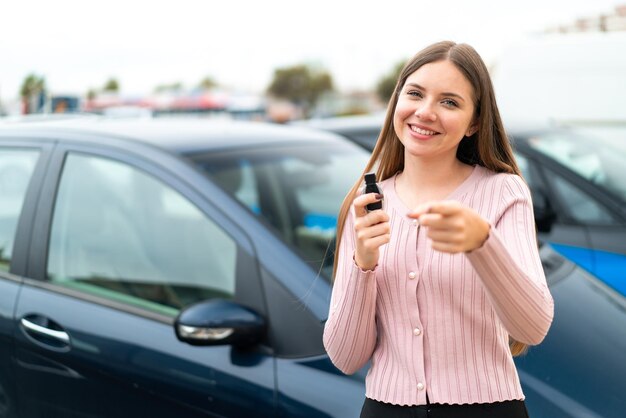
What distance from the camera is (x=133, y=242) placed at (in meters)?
2.67

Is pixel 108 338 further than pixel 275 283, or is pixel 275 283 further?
pixel 108 338

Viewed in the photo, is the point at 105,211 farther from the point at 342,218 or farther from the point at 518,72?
the point at 518,72

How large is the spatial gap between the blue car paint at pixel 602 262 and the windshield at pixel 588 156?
16.9 inches

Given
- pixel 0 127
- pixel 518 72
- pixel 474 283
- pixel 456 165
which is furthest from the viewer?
pixel 518 72

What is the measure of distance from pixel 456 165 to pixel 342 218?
272mm

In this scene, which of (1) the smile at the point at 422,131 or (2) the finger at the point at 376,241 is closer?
(2) the finger at the point at 376,241

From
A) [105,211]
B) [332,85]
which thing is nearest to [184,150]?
[105,211]

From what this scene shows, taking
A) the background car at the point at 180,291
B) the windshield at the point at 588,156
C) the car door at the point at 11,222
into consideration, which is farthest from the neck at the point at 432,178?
the windshield at the point at 588,156

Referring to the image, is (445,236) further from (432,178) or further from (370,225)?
(432,178)

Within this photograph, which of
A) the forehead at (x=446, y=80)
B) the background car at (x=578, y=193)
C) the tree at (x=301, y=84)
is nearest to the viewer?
the forehead at (x=446, y=80)

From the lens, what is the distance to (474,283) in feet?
4.65

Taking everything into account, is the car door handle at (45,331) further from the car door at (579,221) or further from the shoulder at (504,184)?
the car door at (579,221)

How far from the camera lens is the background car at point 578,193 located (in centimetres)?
356

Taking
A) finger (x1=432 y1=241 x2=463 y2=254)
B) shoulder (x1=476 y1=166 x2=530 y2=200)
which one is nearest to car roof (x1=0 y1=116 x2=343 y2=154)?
shoulder (x1=476 y1=166 x2=530 y2=200)
